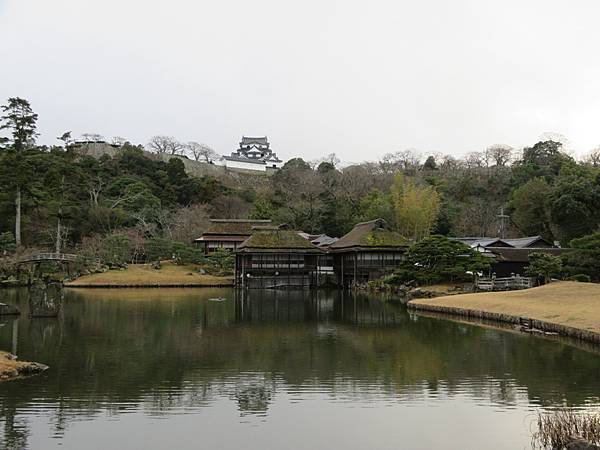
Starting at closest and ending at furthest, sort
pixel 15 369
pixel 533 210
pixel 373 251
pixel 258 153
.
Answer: pixel 15 369 < pixel 373 251 < pixel 533 210 < pixel 258 153

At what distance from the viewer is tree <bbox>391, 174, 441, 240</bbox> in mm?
51781

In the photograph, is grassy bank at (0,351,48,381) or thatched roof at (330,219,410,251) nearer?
grassy bank at (0,351,48,381)

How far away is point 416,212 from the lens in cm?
5159

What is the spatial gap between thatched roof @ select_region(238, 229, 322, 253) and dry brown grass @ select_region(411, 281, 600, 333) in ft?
50.9

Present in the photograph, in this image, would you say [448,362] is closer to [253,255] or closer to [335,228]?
[253,255]

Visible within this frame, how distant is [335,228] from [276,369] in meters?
45.7

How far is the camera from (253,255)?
135 feet

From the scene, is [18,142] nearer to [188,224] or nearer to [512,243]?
[188,224]

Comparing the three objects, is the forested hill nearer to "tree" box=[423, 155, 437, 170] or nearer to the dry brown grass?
"tree" box=[423, 155, 437, 170]

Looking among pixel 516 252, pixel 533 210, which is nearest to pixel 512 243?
pixel 516 252

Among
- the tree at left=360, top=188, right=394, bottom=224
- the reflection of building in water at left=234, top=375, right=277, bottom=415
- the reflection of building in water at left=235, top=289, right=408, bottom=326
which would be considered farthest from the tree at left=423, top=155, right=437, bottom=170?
the reflection of building in water at left=234, top=375, right=277, bottom=415

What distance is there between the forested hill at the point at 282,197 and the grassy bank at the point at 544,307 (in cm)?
1663

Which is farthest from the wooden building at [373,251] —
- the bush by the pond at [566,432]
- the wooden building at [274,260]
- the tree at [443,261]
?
the bush by the pond at [566,432]

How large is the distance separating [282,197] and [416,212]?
17622mm
